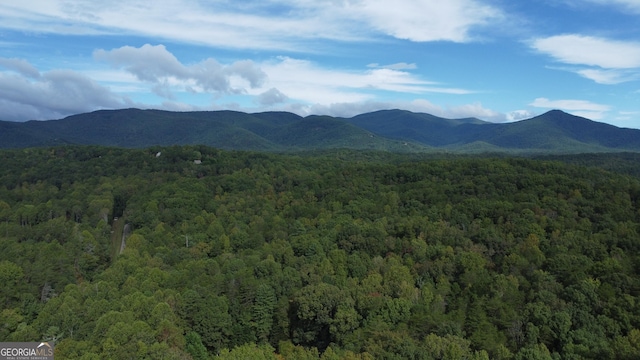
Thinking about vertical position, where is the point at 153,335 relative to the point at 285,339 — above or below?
above

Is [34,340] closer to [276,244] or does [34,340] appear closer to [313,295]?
[313,295]

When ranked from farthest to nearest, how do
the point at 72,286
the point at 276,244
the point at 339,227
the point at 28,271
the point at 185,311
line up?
1. the point at 339,227
2. the point at 276,244
3. the point at 28,271
4. the point at 72,286
5. the point at 185,311

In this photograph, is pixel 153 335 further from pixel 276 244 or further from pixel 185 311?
pixel 276 244

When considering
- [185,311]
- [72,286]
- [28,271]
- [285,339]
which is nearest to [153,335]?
[185,311]

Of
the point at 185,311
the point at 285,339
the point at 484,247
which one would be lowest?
the point at 285,339

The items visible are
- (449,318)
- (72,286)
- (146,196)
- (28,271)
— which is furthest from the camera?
(146,196)

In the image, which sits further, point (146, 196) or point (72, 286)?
point (146, 196)
